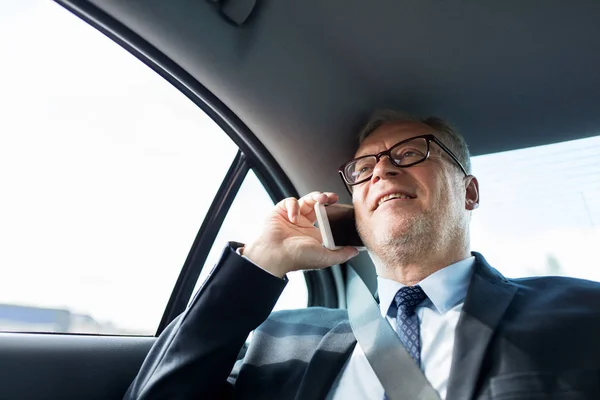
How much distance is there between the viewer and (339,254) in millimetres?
1134

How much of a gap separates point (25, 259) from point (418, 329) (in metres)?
1.17

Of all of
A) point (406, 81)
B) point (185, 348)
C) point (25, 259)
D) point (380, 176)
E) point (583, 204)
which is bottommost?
point (185, 348)

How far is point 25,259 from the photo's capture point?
1143mm

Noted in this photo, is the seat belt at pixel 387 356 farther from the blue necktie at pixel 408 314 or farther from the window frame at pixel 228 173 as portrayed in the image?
the window frame at pixel 228 173

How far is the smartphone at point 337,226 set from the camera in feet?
3.68

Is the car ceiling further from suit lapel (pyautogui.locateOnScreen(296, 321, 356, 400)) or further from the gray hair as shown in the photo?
suit lapel (pyautogui.locateOnScreen(296, 321, 356, 400))

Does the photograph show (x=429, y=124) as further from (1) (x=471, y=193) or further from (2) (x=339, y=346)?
(2) (x=339, y=346)

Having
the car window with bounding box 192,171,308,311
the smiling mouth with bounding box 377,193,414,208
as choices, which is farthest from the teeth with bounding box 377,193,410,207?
the car window with bounding box 192,171,308,311

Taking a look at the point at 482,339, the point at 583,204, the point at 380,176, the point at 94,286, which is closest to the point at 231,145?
the point at 380,176

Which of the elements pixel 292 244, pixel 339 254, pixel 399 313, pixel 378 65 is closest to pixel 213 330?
pixel 292 244

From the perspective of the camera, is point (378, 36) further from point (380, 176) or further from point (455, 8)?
point (380, 176)

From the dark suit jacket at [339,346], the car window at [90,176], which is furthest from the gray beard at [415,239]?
the car window at [90,176]

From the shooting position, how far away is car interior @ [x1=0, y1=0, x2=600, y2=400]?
102cm

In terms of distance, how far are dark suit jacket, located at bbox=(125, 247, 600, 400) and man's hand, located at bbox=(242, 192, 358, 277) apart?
2.5 inches
